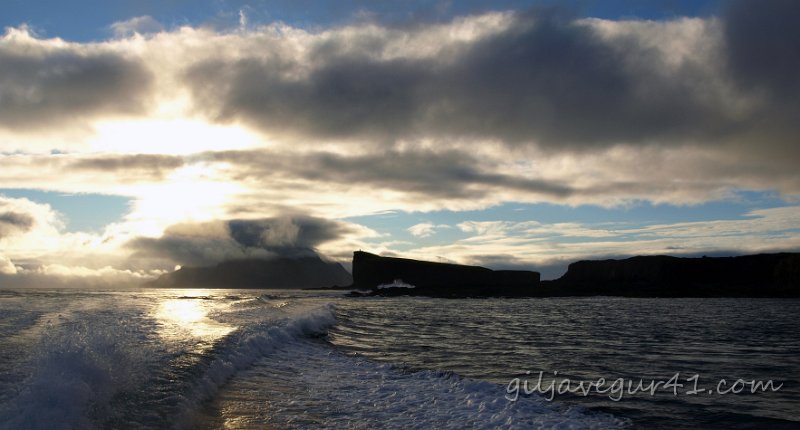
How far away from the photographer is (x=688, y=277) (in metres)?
150

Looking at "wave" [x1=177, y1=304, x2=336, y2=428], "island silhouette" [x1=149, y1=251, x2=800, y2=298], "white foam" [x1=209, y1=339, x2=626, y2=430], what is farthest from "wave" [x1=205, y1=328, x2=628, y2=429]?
"island silhouette" [x1=149, y1=251, x2=800, y2=298]

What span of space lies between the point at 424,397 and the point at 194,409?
5.20 m

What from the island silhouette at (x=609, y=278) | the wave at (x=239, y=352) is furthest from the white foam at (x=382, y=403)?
the island silhouette at (x=609, y=278)

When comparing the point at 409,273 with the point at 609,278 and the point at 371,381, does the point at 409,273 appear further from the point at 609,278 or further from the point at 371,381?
the point at 371,381

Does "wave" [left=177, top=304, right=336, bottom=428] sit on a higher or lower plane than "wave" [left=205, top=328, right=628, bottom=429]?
higher

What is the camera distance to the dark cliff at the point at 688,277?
12406cm

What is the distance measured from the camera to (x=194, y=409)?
453 inches

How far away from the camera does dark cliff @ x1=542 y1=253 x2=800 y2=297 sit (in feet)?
407

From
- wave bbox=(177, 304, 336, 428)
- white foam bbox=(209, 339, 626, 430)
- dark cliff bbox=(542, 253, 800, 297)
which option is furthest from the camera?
dark cliff bbox=(542, 253, 800, 297)

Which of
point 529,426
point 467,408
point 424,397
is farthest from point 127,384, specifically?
point 529,426

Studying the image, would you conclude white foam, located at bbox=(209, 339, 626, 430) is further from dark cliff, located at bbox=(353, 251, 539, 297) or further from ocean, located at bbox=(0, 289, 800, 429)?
dark cliff, located at bbox=(353, 251, 539, 297)

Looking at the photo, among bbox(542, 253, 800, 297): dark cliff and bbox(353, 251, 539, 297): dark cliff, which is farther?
bbox(353, 251, 539, 297): dark cliff

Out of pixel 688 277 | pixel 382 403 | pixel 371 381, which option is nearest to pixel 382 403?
pixel 382 403

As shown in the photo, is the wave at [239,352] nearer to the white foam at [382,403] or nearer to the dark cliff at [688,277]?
the white foam at [382,403]
